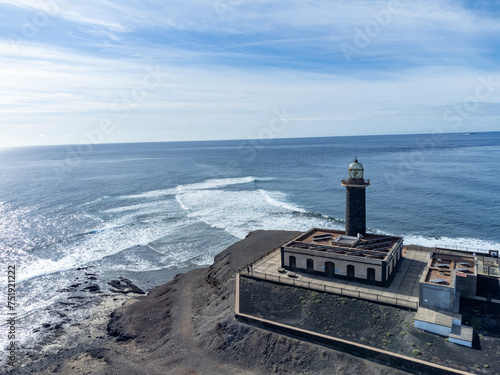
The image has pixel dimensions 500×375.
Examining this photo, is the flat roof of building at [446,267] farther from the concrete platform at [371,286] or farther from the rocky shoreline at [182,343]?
the rocky shoreline at [182,343]

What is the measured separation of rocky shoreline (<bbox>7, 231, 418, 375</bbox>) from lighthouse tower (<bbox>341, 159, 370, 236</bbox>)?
475 inches

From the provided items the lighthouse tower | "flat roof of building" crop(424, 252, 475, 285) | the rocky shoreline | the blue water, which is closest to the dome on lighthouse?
the lighthouse tower

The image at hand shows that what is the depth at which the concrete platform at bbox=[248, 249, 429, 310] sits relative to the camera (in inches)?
1036

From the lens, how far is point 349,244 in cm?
3128

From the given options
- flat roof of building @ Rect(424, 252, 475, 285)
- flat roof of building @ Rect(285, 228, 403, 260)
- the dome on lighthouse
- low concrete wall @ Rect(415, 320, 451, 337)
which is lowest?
low concrete wall @ Rect(415, 320, 451, 337)

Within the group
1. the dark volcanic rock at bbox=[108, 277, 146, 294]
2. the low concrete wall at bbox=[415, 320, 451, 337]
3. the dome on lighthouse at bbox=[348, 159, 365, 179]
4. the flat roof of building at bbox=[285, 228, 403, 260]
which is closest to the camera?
the low concrete wall at bbox=[415, 320, 451, 337]

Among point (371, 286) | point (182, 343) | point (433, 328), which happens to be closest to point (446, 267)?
point (371, 286)

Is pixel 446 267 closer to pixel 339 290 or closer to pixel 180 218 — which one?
pixel 339 290

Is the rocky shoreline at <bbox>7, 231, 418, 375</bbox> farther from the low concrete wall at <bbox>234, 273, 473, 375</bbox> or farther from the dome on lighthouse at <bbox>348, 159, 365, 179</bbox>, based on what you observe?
the dome on lighthouse at <bbox>348, 159, 365, 179</bbox>

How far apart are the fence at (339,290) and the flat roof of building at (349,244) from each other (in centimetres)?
307

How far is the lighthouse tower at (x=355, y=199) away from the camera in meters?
32.1

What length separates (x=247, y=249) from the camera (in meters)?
42.7

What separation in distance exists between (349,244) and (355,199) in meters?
4.18

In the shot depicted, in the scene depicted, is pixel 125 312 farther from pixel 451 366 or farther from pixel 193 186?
pixel 193 186
